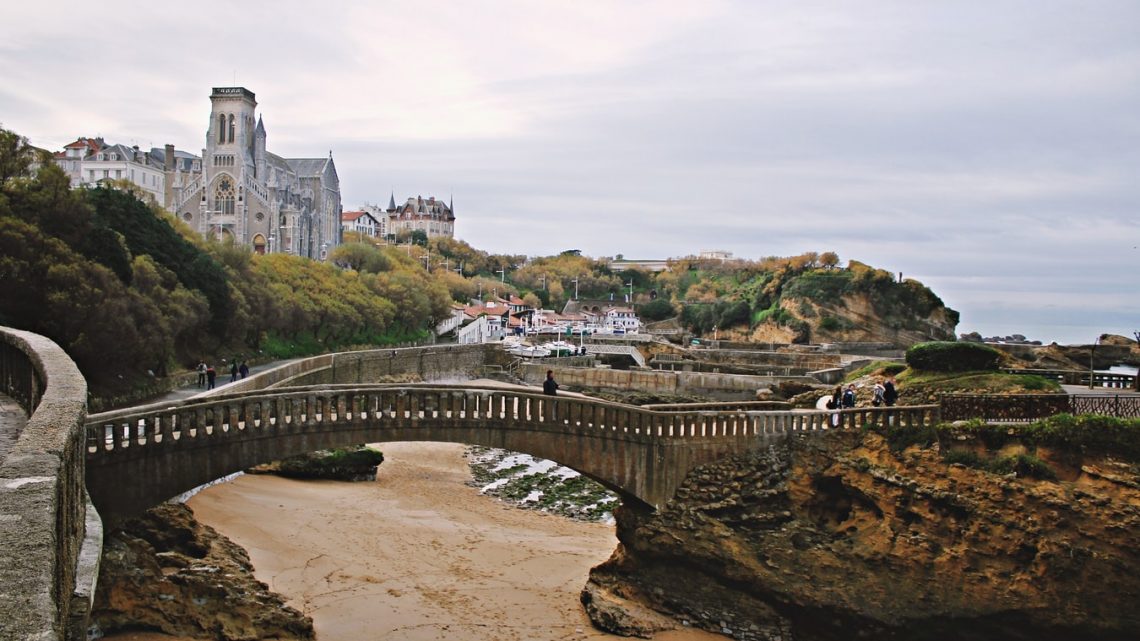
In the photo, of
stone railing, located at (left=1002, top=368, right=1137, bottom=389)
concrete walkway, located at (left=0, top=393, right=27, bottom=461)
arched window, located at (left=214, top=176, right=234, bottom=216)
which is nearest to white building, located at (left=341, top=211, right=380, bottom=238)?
arched window, located at (left=214, top=176, right=234, bottom=216)

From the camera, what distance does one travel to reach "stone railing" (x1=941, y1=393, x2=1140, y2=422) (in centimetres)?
1811

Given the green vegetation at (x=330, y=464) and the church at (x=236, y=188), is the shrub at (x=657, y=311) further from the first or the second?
the green vegetation at (x=330, y=464)

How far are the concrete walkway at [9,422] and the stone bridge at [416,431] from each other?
3.06 feet

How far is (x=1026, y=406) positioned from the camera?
727 inches

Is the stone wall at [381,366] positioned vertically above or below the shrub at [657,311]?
below

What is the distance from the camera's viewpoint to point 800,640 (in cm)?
1545

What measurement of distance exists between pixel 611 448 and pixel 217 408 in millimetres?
6980

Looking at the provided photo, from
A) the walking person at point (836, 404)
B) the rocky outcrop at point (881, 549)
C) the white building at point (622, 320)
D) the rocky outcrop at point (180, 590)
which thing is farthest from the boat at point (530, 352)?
the rocky outcrop at point (180, 590)

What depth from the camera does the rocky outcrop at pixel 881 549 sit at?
47.8 feet

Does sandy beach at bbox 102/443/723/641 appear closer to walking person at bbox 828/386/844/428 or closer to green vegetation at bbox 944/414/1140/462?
walking person at bbox 828/386/844/428

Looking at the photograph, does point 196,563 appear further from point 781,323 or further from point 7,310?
point 781,323

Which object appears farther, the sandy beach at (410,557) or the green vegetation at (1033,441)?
the green vegetation at (1033,441)

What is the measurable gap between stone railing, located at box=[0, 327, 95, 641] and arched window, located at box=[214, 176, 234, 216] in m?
68.3

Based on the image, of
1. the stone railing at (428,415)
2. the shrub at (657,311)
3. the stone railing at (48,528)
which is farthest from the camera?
the shrub at (657,311)
